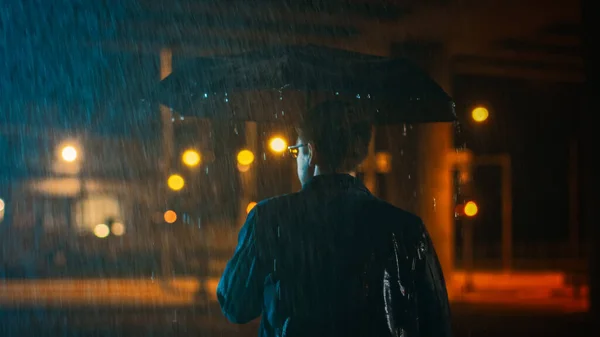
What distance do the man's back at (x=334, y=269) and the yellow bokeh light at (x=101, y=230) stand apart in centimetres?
2373

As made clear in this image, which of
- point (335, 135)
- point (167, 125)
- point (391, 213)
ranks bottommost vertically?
point (391, 213)

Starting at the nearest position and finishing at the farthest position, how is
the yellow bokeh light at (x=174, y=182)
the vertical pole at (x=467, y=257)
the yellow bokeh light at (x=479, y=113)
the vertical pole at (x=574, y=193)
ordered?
the vertical pole at (x=467, y=257) → the yellow bokeh light at (x=174, y=182) → the yellow bokeh light at (x=479, y=113) → the vertical pole at (x=574, y=193)

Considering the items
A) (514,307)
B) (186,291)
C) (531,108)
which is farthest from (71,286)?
(531,108)

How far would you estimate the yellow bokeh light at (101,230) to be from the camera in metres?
25.8

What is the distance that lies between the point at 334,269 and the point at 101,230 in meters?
24.0

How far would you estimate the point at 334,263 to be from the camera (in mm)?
2666

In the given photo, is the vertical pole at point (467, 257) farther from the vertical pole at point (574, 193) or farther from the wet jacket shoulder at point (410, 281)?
the wet jacket shoulder at point (410, 281)

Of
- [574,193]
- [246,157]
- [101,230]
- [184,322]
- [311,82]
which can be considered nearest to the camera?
[311,82]

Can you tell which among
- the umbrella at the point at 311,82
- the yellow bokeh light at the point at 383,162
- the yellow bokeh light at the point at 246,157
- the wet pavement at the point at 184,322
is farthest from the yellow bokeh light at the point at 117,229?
the umbrella at the point at 311,82

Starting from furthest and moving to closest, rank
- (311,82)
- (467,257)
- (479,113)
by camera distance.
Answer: (479,113)
(467,257)
(311,82)

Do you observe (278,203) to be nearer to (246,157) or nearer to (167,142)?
(167,142)

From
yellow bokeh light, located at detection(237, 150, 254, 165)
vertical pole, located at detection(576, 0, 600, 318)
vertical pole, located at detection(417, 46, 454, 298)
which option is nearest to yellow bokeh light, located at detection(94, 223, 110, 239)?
yellow bokeh light, located at detection(237, 150, 254, 165)

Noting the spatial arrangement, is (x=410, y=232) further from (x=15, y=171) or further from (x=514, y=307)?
(x=15, y=171)

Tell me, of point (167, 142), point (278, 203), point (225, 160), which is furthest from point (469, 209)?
point (278, 203)
